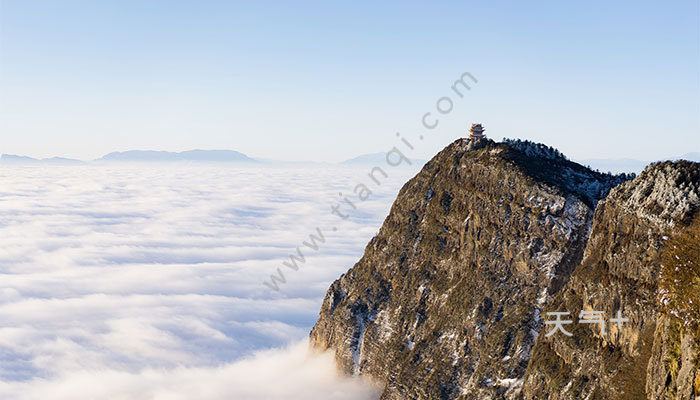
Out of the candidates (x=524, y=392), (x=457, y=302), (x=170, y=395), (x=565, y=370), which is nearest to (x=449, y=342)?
(x=457, y=302)

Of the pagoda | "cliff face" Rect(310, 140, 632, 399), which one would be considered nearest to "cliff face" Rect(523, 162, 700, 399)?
"cliff face" Rect(310, 140, 632, 399)

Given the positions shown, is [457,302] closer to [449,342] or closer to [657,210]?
[449,342]

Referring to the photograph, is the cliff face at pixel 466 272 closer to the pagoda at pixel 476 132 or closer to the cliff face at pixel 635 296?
the pagoda at pixel 476 132
